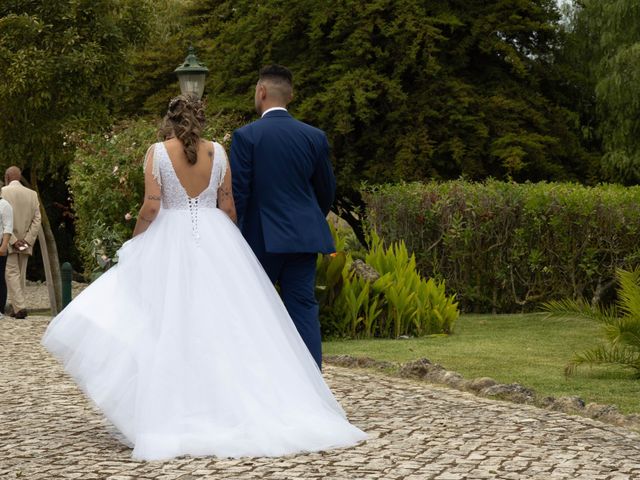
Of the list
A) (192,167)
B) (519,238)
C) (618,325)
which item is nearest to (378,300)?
(519,238)

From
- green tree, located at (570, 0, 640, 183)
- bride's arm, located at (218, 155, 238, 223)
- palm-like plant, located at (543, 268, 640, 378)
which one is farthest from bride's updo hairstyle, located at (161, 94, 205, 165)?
green tree, located at (570, 0, 640, 183)

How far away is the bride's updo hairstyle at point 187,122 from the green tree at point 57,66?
16476 mm

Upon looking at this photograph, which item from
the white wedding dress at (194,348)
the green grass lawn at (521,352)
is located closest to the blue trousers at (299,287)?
the white wedding dress at (194,348)

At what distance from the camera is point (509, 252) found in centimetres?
1695

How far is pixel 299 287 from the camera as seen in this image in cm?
767

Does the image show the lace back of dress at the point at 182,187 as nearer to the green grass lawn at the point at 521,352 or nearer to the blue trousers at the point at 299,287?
the blue trousers at the point at 299,287

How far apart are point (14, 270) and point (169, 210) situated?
35.5 feet

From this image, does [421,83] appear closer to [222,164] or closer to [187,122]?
[222,164]

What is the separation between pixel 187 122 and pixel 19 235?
1111 centimetres

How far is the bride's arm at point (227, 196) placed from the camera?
24.1 feet

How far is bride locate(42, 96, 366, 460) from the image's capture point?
6.57 metres

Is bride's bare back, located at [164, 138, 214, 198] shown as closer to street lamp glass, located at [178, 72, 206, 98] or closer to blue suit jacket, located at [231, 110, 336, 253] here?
blue suit jacket, located at [231, 110, 336, 253]

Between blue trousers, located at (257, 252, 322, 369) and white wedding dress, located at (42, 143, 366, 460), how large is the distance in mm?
380

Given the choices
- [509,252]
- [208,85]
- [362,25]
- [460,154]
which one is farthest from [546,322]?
[208,85]
